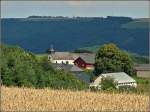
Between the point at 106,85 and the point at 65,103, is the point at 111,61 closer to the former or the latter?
the point at 106,85

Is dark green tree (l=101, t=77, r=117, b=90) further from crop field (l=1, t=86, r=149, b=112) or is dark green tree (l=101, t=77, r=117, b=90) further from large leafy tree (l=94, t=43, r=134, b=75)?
large leafy tree (l=94, t=43, r=134, b=75)

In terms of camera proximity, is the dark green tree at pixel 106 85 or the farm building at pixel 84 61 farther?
the farm building at pixel 84 61

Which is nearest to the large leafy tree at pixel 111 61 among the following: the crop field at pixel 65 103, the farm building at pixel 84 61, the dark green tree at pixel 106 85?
the farm building at pixel 84 61

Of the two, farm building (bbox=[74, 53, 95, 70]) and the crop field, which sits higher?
farm building (bbox=[74, 53, 95, 70])

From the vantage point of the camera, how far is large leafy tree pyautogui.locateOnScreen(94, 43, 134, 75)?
3059 inches

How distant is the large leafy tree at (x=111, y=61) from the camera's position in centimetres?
7769

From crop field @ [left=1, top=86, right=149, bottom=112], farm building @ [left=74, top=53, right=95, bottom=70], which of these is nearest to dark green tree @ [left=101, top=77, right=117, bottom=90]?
crop field @ [left=1, top=86, right=149, bottom=112]

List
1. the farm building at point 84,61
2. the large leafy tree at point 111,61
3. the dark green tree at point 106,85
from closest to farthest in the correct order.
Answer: the dark green tree at point 106,85
the large leafy tree at point 111,61
the farm building at point 84,61

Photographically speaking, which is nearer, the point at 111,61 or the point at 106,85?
the point at 106,85

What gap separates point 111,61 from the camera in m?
76.2

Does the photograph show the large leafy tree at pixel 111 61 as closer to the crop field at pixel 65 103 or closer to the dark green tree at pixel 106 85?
the dark green tree at pixel 106 85

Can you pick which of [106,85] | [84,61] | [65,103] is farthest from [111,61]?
[65,103]

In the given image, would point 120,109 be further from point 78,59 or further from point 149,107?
point 78,59

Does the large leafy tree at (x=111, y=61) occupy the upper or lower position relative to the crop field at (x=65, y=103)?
upper
